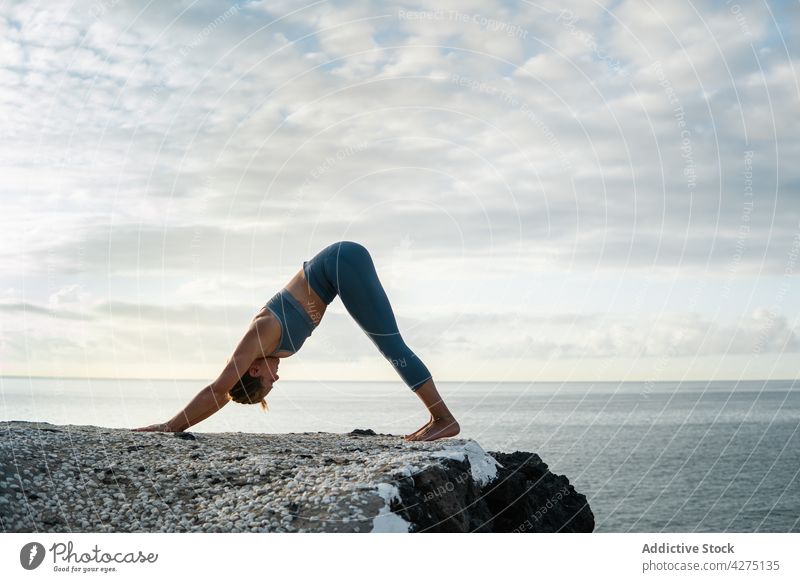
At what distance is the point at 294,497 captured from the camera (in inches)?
245

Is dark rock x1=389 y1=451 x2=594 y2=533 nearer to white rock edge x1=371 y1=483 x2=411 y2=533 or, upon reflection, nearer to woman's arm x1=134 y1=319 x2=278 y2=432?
white rock edge x1=371 y1=483 x2=411 y2=533

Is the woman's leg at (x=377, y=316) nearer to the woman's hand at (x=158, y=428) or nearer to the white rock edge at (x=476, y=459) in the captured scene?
the white rock edge at (x=476, y=459)

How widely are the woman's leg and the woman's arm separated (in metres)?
1.07

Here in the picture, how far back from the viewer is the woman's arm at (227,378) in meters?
8.44

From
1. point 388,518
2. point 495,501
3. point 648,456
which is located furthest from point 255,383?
point 648,456

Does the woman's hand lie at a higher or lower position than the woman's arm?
lower

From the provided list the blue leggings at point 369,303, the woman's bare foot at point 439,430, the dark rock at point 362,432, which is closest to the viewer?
the blue leggings at point 369,303

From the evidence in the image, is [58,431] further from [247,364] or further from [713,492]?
[713,492]

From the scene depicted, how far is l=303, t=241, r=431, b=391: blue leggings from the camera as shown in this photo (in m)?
8.40

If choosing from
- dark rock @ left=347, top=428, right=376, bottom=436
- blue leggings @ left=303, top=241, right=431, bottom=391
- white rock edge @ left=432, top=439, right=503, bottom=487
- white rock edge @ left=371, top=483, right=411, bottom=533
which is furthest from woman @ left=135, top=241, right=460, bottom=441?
white rock edge @ left=371, top=483, right=411, bottom=533

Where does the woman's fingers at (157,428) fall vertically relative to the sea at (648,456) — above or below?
above
